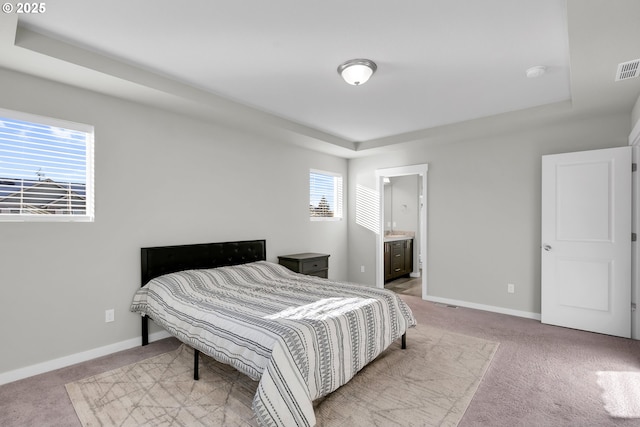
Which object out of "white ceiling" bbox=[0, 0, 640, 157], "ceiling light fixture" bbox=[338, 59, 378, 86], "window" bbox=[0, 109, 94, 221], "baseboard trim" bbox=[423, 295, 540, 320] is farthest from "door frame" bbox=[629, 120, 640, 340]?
"window" bbox=[0, 109, 94, 221]

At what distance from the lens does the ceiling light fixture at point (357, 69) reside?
2.56 metres

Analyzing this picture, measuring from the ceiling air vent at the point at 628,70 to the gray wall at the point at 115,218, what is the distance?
359 centimetres

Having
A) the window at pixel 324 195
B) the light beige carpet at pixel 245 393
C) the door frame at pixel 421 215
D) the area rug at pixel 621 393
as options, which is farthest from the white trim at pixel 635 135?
the window at pixel 324 195

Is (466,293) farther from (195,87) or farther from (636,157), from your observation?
(195,87)

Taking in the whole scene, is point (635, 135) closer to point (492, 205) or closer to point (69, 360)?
point (492, 205)

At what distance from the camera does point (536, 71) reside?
2.69 meters

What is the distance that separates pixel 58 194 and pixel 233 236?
1776 mm

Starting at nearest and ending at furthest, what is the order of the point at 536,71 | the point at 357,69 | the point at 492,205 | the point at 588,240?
the point at 357,69 < the point at 536,71 < the point at 588,240 < the point at 492,205

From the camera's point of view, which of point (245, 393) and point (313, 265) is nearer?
point (245, 393)

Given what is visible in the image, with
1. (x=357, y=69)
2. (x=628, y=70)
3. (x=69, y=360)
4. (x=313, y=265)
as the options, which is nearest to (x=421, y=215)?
(x=313, y=265)

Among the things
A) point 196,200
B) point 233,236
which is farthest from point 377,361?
point 196,200

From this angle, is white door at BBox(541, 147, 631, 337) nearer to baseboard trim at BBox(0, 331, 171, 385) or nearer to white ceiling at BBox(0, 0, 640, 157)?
white ceiling at BBox(0, 0, 640, 157)

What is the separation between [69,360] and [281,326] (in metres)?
2.05

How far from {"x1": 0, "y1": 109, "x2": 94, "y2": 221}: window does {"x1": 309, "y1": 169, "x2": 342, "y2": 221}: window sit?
302 cm
